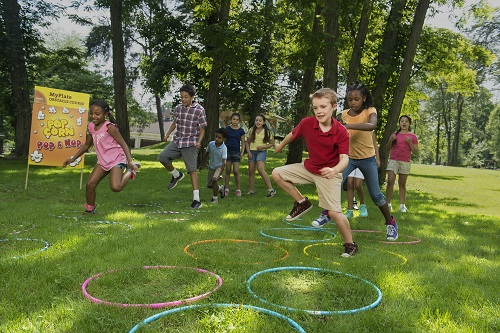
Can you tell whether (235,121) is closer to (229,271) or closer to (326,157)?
(326,157)

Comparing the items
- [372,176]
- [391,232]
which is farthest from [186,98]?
[391,232]

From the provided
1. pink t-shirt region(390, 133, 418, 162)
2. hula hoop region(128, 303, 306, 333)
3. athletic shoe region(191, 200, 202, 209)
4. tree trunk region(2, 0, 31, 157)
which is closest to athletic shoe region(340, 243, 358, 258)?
hula hoop region(128, 303, 306, 333)

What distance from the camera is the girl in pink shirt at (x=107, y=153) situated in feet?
22.4

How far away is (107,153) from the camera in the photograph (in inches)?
276

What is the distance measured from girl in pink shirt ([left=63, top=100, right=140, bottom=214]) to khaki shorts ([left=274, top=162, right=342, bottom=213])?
2.72m

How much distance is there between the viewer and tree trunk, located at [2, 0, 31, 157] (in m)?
16.9

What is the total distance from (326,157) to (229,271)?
1.85 meters

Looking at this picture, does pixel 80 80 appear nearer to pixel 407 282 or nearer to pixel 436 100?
pixel 407 282

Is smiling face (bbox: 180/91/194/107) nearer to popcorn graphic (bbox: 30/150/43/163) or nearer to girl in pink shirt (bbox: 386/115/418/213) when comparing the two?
girl in pink shirt (bbox: 386/115/418/213)

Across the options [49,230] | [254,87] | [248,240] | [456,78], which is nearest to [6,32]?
[254,87]

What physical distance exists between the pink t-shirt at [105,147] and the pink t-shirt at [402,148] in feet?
18.5

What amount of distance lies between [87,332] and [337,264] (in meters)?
2.55

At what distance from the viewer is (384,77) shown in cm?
1598

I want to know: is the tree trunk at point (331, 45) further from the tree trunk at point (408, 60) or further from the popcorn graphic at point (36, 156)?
the popcorn graphic at point (36, 156)
